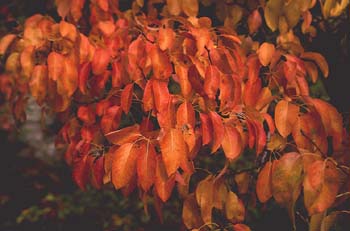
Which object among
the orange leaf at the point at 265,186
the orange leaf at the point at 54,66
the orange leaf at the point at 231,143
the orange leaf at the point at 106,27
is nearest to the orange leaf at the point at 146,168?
the orange leaf at the point at 231,143

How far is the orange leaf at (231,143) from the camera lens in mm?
1514

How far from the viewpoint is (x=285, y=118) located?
1.56m

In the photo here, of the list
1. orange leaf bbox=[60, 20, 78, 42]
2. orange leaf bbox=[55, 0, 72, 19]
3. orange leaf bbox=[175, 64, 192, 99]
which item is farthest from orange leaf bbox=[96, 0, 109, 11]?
orange leaf bbox=[175, 64, 192, 99]

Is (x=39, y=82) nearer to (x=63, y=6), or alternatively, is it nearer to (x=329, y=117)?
(x=63, y=6)

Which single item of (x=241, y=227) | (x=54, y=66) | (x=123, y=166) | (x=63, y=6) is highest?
(x=63, y=6)

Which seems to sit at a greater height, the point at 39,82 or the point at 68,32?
the point at 68,32

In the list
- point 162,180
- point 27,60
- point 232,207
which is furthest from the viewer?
point 27,60

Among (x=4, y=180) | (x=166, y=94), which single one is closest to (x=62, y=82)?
(x=166, y=94)

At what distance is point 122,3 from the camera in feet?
9.16

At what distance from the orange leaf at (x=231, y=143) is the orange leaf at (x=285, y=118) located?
0.46 feet

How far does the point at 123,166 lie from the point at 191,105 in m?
0.30

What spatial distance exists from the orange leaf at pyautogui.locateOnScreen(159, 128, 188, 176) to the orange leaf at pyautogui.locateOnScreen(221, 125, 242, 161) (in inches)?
6.7

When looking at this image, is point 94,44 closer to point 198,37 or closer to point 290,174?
point 198,37

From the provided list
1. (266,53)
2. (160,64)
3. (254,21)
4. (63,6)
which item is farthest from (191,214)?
(63,6)
